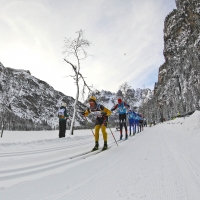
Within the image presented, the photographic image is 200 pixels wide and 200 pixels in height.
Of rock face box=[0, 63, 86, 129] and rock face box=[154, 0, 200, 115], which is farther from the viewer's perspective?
rock face box=[0, 63, 86, 129]

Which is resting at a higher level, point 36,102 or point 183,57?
point 183,57

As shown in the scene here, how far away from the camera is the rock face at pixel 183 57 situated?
51.2 m

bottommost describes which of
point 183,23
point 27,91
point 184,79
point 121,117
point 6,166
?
point 6,166

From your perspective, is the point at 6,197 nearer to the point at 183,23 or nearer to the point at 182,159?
the point at 182,159

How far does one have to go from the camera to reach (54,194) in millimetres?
1862

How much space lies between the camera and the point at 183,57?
212ft

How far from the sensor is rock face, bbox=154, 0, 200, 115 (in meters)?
51.2

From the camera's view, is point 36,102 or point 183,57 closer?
point 183,57

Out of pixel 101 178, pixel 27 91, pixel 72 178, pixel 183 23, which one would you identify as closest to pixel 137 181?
pixel 101 178

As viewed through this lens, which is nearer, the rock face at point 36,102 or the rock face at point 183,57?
the rock face at point 183,57

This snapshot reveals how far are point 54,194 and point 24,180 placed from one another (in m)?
0.72

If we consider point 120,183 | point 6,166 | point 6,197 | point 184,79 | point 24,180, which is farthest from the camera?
point 184,79

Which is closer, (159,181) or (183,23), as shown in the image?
(159,181)

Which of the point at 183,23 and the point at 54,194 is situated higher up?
the point at 183,23
